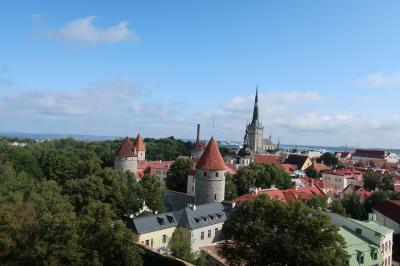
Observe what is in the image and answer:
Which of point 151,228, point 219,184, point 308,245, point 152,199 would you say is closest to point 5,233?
point 151,228

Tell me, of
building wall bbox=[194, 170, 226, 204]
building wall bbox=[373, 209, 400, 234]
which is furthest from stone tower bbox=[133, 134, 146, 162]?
building wall bbox=[373, 209, 400, 234]

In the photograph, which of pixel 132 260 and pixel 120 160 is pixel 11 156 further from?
pixel 132 260

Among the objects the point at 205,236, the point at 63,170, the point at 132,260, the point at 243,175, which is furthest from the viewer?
the point at 63,170

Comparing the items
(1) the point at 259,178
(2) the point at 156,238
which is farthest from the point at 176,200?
(2) the point at 156,238

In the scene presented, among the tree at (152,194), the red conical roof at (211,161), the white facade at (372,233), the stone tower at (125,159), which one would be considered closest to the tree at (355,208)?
the white facade at (372,233)

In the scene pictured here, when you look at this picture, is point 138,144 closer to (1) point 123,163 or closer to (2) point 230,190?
(1) point 123,163

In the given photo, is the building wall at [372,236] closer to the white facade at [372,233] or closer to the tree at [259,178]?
the white facade at [372,233]
